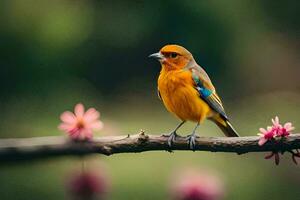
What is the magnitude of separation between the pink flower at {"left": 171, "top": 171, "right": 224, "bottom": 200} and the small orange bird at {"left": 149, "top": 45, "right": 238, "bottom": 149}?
42cm

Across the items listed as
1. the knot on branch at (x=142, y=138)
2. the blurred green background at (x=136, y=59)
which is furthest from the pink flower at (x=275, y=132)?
the blurred green background at (x=136, y=59)

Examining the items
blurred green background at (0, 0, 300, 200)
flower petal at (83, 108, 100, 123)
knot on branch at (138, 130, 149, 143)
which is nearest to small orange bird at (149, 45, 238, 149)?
knot on branch at (138, 130, 149, 143)

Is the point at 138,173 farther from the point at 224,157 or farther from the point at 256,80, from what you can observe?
the point at 256,80

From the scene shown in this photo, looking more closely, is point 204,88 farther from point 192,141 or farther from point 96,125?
point 96,125

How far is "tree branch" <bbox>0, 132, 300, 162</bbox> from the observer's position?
33.9 inches

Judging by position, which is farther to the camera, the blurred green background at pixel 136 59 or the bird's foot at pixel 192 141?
the blurred green background at pixel 136 59

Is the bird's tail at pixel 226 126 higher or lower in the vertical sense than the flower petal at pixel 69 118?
higher

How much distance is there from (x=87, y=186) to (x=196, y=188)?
0.73 feet

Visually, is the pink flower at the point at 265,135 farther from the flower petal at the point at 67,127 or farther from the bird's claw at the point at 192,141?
the flower petal at the point at 67,127

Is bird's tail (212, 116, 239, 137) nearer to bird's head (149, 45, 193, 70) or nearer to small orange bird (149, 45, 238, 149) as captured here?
small orange bird (149, 45, 238, 149)

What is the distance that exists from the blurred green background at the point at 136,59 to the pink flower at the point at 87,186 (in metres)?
5.75

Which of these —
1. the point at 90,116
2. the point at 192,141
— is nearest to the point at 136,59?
the point at 192,141

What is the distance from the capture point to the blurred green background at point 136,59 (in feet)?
26.7

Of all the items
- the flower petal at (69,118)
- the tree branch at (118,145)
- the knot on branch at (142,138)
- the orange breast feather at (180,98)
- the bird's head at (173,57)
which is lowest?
the tree branch at (118,145)
